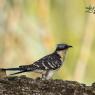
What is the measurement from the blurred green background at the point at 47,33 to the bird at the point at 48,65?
36.2 ft

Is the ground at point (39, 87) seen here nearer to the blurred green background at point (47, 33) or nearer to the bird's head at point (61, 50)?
the bird's head at point (61, 50)

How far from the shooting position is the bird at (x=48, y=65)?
9445 millimetres

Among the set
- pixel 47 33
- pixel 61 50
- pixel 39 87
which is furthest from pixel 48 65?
pixel 47 33

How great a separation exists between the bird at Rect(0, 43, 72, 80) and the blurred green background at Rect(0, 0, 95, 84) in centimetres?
1104

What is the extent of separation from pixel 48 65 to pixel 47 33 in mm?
14466

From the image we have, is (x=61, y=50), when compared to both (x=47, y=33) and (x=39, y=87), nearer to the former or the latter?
(x=39, y=87)

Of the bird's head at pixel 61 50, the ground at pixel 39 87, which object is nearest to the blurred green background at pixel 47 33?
the bird's head at pixel 61 50

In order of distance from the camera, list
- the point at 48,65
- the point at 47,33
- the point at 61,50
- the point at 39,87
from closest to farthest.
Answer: the point at 39,87 < the point at 48,65 < the point at 61,50 < the point at 47,33

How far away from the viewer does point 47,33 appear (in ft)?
79.8

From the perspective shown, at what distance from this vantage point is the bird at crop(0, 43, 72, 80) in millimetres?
9445

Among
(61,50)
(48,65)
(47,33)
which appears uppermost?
(61,50)

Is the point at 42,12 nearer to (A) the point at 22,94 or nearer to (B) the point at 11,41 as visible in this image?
(B) the point at 11,41

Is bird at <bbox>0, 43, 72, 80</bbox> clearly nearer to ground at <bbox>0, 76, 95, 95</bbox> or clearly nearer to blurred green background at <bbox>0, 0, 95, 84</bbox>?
ground at <bbox>0, 76, 95, 95</bbox>

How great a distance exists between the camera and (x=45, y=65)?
980 centimetres
